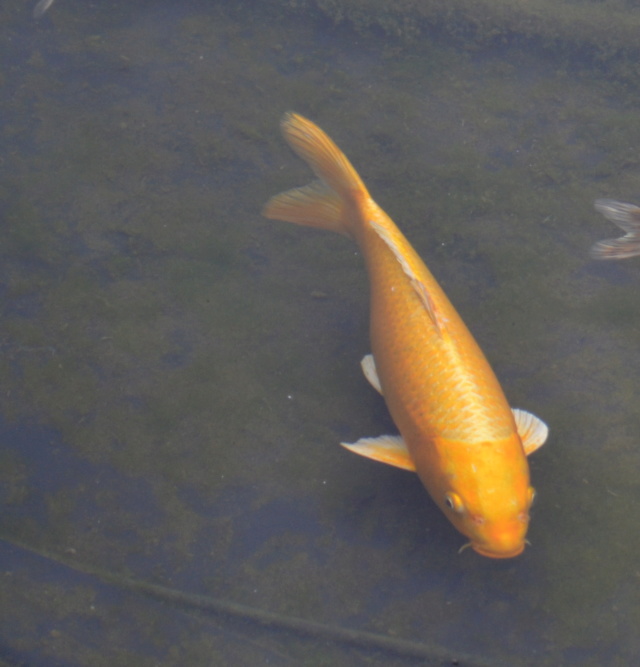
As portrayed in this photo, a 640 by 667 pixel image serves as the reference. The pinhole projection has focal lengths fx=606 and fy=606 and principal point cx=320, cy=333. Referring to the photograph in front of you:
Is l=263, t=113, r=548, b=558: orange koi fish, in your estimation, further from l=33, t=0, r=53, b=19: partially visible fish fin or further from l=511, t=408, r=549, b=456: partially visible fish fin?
l=33, t=0, r=53, b=19: partially visible fish fin

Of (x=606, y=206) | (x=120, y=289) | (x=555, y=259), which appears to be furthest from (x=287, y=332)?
(x=606, y=206)

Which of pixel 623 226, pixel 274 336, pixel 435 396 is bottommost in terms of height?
pixel 274 336

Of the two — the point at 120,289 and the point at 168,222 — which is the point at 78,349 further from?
the point at 168,222

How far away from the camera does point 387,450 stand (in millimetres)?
3062

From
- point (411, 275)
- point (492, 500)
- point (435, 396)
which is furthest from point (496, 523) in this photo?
point (411, 275)

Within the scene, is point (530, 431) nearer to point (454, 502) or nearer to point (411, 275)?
point (454, 502)

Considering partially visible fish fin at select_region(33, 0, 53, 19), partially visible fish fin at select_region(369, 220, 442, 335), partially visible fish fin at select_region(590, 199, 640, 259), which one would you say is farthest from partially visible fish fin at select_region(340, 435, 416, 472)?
partially visible fish fin at select_region(33, 0, 53, 19)

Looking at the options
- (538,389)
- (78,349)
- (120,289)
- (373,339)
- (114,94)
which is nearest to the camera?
(373,339)

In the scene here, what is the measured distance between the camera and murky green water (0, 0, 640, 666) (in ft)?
9.85

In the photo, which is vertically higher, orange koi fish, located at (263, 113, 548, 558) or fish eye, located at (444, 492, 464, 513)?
orange koi fish, located at (263, 113, 548, 558)

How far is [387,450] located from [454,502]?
47 centimetres

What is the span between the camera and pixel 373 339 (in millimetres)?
3375

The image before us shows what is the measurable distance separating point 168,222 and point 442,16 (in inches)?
130

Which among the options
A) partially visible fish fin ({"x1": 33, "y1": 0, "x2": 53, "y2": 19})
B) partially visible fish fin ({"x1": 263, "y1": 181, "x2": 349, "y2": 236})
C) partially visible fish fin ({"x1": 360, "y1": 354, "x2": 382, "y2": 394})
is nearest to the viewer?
partially visible fish fin ({"x1": 360, "y1": 354, "x2": 382, "y2": 394})
